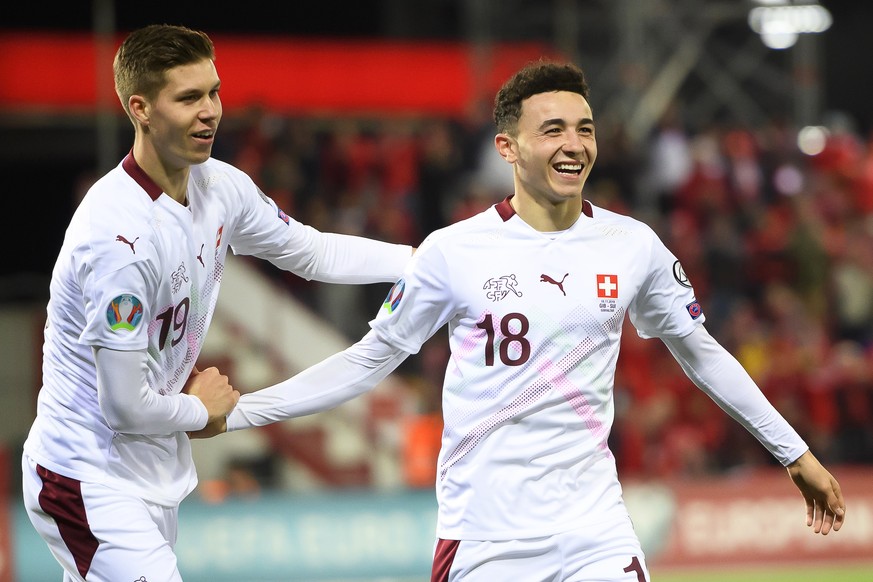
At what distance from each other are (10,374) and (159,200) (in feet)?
26.1

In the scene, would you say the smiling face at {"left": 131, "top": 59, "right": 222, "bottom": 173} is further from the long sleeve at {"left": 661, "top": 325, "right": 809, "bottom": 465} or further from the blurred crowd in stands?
the blurred crowd in stands

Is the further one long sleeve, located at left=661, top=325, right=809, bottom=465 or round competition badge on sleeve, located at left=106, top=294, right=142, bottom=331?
long sleeve, located at left=661, top=325, right=809, bottom=465

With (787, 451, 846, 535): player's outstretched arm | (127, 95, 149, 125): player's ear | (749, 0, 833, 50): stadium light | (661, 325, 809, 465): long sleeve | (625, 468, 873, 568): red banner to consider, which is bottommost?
(625, 468, 873, 568): red banner

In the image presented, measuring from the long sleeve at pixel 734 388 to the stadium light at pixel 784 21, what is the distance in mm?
13305

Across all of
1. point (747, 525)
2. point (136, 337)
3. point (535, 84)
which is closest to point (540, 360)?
point (535, 84)

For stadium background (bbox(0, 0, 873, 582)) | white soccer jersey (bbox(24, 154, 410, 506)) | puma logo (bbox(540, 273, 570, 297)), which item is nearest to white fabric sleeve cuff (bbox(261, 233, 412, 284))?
white soccer jersey (bbox(24, 154, 410, 506))

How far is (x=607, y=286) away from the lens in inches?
165

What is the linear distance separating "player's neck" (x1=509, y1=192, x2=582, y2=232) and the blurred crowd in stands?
7.04 m

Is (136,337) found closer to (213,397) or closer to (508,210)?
(213,397)

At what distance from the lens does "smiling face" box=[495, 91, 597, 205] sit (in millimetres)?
4172

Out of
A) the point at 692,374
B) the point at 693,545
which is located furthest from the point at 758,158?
the point at 692,374

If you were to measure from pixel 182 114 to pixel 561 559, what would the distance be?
1.80 m

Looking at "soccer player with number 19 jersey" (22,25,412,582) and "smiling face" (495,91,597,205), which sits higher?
"smiling face" (495,91,597,205)

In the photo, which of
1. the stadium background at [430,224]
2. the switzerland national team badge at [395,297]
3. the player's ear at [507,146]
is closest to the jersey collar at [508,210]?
the player's ear at [507,146]
